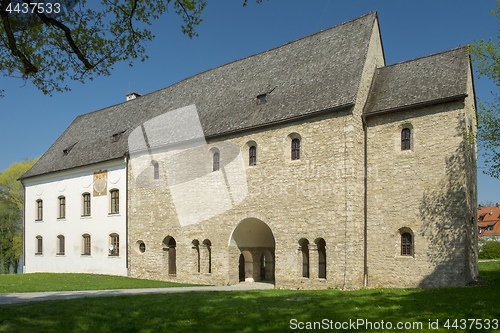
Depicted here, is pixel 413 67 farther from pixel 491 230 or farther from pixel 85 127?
pixel 491 230

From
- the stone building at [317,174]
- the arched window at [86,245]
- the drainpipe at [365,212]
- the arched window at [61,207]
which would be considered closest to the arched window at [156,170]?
the stone building at [317,174]

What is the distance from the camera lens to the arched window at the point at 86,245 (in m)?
28.5

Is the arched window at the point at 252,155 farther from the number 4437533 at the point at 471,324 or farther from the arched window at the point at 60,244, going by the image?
the arched window at the point at 60,244

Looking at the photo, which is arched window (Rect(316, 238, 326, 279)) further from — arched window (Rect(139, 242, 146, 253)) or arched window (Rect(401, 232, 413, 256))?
arched window (Rect(139, 242, 146, 253))

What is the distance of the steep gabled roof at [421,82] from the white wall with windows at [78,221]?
15.0 metres


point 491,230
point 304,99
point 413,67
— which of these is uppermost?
point 413,67

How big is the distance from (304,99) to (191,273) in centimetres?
999

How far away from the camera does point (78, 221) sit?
2928 centimetres

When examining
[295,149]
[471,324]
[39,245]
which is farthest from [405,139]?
[39,245]

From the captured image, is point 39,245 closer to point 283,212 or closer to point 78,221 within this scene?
point 78,221

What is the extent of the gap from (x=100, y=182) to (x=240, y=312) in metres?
19.6

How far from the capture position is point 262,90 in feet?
72.5

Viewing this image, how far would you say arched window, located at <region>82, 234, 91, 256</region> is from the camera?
28.5 metres

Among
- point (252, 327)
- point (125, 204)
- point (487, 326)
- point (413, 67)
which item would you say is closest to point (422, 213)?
point (413, 67)
